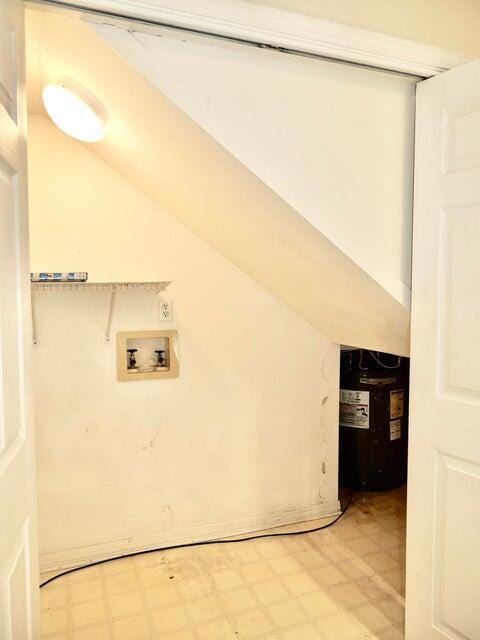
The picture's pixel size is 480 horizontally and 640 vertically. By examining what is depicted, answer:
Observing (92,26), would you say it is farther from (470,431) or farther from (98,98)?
(470,431)

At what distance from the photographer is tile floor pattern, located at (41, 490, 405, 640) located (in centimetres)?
183

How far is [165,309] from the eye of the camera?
7.68 feet

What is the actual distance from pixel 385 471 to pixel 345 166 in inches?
76.5

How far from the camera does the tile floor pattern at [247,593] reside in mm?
1831

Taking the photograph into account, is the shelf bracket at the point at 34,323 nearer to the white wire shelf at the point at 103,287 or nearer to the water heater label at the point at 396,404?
the white wire shelf at the point at 103,287

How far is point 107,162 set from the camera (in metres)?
2.19

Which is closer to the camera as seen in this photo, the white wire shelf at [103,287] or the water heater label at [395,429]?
the white wire shelf at [103,287]

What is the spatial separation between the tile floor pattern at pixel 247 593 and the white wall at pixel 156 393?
18 cm

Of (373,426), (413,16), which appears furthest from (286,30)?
(373,426)

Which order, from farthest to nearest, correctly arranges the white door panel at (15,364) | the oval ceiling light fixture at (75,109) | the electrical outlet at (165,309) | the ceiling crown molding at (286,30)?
1. the electrical outlet at (165,309)
2. the oval ceiling light fixture at (75,109)
3. the ceiling crown molding at (286,30)
4. the white door panel at (15,364)

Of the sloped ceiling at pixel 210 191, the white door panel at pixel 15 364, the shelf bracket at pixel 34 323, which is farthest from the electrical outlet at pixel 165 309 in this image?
the white door panel at pixel 15 364

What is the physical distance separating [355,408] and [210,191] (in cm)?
164

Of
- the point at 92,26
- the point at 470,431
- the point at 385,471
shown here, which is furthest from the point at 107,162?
the point at 385,471

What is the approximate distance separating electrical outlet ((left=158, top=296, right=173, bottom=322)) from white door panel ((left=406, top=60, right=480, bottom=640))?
1.14 metres
